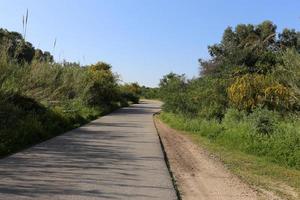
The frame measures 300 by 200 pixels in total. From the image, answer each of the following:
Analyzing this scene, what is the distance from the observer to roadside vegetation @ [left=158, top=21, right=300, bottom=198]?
1550 cm

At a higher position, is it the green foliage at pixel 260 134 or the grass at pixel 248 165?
the green foliage at pixel 260 134

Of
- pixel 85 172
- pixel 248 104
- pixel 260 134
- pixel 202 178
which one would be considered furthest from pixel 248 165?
pixel 248 104

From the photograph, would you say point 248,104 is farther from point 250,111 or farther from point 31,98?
point 31,98

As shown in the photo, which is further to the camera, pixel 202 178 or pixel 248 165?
pixel 248 165

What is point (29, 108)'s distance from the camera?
20406 mm

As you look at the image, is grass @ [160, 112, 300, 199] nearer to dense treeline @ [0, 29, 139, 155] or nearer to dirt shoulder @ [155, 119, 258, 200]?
dirt shoulder @ [155, 119, 258, 200]

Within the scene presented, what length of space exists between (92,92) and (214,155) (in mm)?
27608

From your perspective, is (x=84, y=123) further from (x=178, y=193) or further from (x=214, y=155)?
(x=178, y=193)

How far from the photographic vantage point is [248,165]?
580 inches

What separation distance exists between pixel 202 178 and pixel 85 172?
2.74 m

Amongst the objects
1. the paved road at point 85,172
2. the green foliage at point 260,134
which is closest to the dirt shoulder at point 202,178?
the paved road at point 85,172

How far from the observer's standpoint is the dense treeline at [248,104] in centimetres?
1726

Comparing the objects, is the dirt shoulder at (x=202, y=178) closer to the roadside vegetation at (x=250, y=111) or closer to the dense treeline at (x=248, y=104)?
the roadside vegetation at (x=250, y=111)

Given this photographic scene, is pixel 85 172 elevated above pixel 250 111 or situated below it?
below
